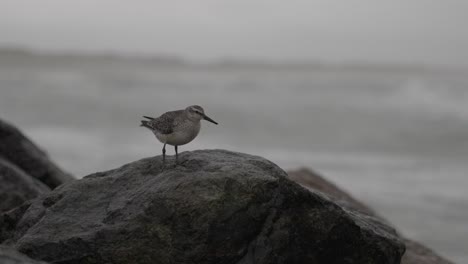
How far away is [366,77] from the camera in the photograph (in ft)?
205

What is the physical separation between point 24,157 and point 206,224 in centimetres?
588

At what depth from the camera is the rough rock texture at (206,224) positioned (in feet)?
26.1

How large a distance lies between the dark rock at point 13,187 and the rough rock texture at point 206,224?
2.68 metres

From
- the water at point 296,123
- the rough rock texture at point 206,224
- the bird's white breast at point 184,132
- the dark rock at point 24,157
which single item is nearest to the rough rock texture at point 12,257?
the rough rock texture at point 206,224

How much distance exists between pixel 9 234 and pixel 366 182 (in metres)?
18.3

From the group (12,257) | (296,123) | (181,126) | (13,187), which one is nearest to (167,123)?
(181,126)

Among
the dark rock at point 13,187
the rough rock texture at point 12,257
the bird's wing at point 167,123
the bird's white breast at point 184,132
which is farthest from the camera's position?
the dark rock at point 13,187

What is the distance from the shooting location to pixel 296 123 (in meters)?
43.1

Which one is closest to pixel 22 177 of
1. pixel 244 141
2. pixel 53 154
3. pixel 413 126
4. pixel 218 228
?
pixel 218 228

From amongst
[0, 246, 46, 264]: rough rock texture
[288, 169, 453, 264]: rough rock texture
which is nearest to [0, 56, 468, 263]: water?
[288, 169, 453, 264]: rough rock texture

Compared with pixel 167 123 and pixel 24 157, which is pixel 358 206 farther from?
pixel 24 157

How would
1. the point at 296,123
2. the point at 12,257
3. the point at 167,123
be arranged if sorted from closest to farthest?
the point at 12,257
the point at 167,123
the point at 296,123

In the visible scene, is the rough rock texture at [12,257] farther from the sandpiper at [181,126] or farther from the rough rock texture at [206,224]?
the sandpiper at [181,126]

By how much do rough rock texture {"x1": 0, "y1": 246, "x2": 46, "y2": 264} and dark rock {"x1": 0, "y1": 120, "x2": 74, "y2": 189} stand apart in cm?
470
